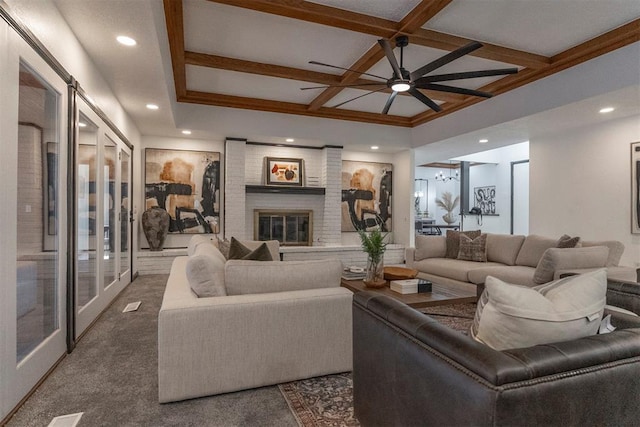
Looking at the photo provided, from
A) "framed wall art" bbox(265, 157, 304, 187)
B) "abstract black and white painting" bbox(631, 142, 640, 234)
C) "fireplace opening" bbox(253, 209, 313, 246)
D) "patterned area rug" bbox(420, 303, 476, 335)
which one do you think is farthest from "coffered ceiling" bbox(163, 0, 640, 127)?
"patterned area rug" bbox(420, 303, 476, 335)

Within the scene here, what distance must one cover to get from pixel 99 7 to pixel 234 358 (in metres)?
2.46

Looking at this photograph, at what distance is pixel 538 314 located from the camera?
103 centimetres

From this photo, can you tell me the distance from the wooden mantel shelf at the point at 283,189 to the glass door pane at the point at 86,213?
2990 mm

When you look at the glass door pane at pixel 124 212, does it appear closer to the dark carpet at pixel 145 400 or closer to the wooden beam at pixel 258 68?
the wooden beam at pixel 258 68

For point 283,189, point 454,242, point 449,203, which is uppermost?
point 283,189

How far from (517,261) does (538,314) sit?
11.9ft

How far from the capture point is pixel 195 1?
283cm

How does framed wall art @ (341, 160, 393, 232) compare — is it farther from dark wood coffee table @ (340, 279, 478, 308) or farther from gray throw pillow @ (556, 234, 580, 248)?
dark wood coffee table @ (340, 279, 478, 308)

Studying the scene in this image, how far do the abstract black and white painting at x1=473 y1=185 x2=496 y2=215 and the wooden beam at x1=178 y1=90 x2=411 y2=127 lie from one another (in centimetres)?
423

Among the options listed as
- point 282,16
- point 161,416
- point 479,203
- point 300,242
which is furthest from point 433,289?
point 479,203

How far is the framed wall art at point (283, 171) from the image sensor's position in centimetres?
631

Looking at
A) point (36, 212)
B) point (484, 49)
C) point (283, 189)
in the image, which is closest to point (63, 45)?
point (36, 212)

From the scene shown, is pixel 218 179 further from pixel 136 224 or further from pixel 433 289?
pixel 433 289

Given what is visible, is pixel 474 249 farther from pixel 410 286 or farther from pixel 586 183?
pixel 410 286
